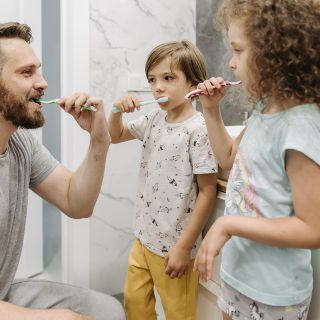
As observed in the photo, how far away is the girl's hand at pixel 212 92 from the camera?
3.03 ft

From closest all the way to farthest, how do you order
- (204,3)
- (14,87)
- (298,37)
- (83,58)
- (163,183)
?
(298,37) < (14,87) < (163,183) < (83,58) < (204,3)

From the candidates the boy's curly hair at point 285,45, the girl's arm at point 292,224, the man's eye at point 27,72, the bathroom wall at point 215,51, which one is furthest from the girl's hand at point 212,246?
the bathroom wall at point 215,51

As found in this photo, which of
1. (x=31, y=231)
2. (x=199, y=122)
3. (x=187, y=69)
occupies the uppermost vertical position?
(x=187, y=69)

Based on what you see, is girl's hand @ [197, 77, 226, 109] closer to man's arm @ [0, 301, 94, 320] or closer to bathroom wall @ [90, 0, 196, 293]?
man's arm @ [0, 301, 94, 320]

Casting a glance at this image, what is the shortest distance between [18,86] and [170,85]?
0.38m

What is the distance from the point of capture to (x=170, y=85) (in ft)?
3.63

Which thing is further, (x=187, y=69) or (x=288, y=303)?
(x=187, y=69)

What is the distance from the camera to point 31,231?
5.89ft

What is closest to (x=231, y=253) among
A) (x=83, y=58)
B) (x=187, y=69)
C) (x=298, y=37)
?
(x=298, y=37)

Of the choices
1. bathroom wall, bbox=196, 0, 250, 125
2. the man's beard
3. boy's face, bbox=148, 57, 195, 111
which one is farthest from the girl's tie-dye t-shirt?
bathroom wall, bbox=196, 0, 250, 125

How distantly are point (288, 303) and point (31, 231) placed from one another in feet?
4.34

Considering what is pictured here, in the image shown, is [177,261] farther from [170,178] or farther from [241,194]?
[241,194]

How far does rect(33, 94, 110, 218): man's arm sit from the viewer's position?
103 centimetres

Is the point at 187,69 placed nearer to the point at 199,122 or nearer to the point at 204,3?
the point at 199,122
